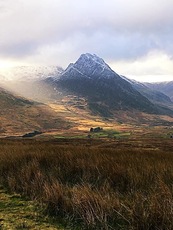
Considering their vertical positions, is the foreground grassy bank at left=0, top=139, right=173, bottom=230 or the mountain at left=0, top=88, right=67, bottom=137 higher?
the mountain at left=0, top=88, right=67, bottom=137

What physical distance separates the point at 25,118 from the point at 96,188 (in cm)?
16196

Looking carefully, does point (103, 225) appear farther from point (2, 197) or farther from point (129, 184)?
point (2, 197)

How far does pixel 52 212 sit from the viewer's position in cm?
636

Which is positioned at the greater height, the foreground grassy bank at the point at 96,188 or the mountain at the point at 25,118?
the mountain at the point at 25,118

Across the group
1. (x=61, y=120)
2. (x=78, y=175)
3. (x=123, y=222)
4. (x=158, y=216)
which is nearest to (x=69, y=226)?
(x=123, y=222)

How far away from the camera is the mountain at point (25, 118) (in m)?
145

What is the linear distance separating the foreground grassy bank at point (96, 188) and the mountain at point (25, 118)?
12320 centimetres

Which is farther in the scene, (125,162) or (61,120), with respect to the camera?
(61,120)

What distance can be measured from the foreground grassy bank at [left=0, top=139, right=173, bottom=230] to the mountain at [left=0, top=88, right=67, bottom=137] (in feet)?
404

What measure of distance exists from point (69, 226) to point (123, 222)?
981mm

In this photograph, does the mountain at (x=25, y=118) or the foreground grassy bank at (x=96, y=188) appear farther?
the mountain at (x=25, y=118)

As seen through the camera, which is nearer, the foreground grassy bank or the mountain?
the foreground grassy bank

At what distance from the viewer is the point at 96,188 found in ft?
23.2

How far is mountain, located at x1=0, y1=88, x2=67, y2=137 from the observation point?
5713 inches
